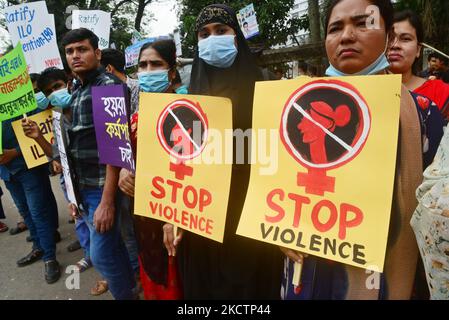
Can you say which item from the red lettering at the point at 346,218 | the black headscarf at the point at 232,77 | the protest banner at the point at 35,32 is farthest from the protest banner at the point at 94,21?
the red lettering at the point at 346,218

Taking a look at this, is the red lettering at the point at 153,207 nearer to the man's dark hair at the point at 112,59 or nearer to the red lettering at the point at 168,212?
the red lettering at the point at 168,212

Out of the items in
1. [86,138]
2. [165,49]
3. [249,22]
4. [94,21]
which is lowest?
[86,138]

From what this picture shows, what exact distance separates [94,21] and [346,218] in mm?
4972

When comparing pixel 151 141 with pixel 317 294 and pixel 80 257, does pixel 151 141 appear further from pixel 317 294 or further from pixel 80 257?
pixel 80 257

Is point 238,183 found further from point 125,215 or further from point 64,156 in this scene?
point 64,156

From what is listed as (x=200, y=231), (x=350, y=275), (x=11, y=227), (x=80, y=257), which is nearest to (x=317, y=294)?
(x=350, y=275)

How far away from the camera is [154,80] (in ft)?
6.20

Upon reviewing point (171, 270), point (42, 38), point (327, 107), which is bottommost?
point (171, 270)

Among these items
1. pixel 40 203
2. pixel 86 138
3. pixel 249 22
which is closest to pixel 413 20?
pixel 86 138

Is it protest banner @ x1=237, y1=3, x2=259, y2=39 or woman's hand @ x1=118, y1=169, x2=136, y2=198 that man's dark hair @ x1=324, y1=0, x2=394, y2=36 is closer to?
woman's hand @ x1=118, y1=169, x2=136, y2=198

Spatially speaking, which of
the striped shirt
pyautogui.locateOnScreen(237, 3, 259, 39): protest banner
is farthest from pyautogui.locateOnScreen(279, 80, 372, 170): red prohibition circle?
pyautogui.locateOnScreen(237, 3, 259, 39): protest banner

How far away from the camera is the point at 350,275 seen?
3.52 ft

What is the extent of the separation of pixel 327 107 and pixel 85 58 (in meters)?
1.76

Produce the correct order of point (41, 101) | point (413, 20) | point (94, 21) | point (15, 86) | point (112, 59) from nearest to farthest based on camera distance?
1. point (413, 20)
2. point (15, 86)
3. point (41, 101)
4. point (112, 59)
5. point (94, 21)
